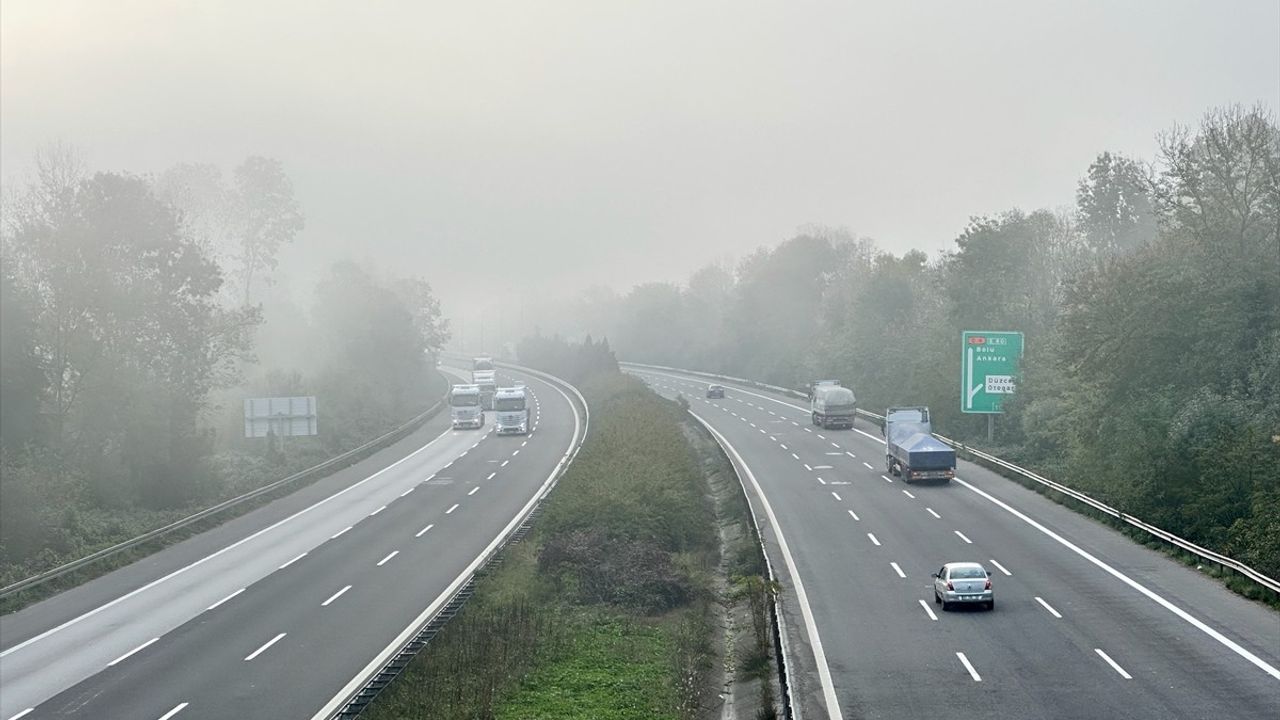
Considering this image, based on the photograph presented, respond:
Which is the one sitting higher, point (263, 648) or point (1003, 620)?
point (1003, 620)

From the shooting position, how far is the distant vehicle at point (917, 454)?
176ft

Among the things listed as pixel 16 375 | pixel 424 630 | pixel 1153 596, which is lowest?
pixel 424 630

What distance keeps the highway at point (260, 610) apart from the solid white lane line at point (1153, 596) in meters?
19.9

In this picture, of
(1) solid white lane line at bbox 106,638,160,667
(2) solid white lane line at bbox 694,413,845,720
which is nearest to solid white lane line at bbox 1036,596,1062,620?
(2) solid white lane line at bbox 694,413,845,720

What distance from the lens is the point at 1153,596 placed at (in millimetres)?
31250

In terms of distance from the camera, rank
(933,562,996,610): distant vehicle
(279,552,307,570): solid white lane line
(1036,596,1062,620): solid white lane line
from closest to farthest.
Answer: (1036,596,1062,620): solid white lane line, (933,562,996,610): distant vehicle, (279,552,307,570): solid white lane line

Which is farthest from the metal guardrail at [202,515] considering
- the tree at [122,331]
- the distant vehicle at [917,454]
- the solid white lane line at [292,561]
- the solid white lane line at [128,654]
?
the distant vehicle at [917,454]

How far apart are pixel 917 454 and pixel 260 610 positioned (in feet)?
106

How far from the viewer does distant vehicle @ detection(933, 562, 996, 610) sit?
3016 cm

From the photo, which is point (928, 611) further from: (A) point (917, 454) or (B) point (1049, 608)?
(A) point (917, 454)

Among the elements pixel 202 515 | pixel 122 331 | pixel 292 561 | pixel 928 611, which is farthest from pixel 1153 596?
pixel 122 331

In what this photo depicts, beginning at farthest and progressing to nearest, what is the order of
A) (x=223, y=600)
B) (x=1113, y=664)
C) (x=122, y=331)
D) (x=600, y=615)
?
(x=122, y=331), (x=223, y=600), (x=600, y=615), (x=1113, y=664)

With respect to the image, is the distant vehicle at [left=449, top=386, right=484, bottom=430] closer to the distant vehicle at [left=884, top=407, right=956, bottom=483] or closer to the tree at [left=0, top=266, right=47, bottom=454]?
the distant vehicle at [left=884, top=407, right=956, bottom=483]

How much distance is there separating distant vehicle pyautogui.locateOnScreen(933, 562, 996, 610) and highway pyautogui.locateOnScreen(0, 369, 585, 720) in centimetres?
1487
